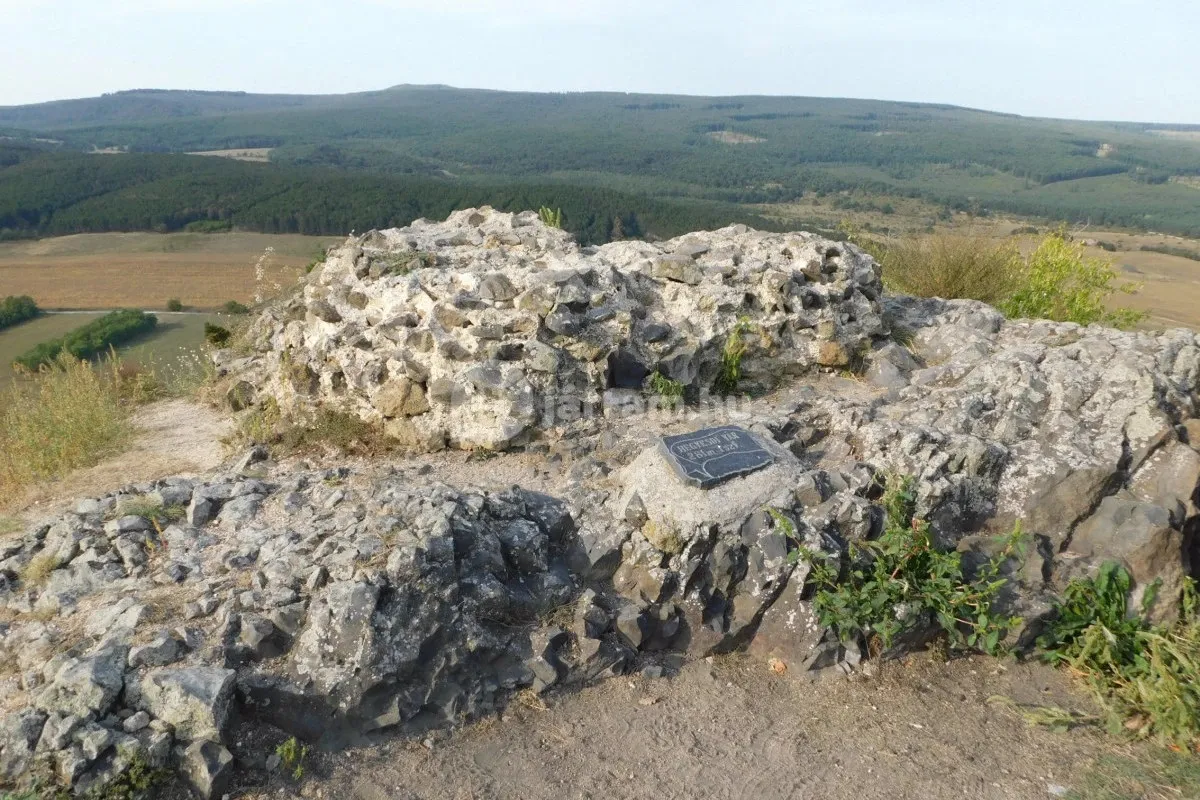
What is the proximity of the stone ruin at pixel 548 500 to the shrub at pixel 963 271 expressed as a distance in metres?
2.44

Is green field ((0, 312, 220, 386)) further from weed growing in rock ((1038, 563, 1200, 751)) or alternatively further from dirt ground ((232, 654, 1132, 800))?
weed growing in rock ((1038, 563, 1200, 751))

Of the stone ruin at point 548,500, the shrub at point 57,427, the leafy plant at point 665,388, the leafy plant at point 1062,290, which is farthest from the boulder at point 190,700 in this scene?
the leafy plant at point 1062,290

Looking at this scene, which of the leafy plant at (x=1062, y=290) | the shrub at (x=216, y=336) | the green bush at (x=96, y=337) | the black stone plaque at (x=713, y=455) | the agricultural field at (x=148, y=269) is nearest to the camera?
the black stone plaque at (x=713, y=455)

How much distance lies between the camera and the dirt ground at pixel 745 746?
4.06m

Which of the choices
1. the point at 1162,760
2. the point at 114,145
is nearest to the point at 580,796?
the point at 1162,760

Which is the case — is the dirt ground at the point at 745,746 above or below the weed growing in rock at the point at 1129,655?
below

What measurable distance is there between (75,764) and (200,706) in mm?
517

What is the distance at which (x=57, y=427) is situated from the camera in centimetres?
789

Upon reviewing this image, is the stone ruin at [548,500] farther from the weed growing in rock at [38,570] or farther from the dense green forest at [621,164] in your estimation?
the dense green forest at [621,164]

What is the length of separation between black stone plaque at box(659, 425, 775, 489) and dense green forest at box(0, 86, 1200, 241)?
21.4m

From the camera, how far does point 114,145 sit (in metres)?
119

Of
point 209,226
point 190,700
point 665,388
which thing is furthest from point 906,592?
point 209,226

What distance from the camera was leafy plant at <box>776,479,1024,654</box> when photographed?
193 inches

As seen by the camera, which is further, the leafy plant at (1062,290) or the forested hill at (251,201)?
the forested hill at (251,201)
